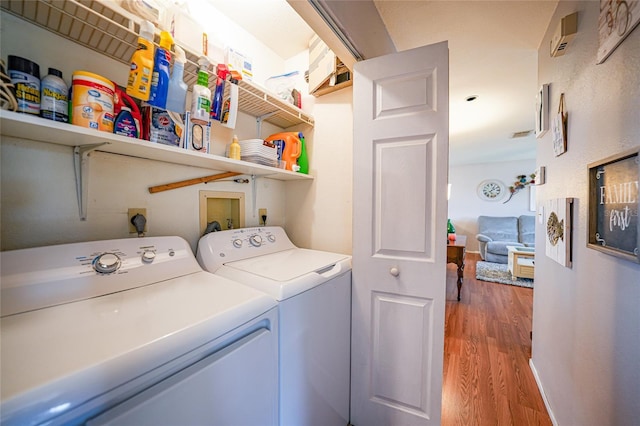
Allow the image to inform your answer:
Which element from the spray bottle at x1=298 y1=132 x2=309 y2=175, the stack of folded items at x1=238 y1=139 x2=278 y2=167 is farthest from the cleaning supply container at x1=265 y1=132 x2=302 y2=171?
the stack of folded items at x1=238 y1=139 x2=278 y2=167

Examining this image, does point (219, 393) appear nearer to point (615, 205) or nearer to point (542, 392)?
point (615, 205)

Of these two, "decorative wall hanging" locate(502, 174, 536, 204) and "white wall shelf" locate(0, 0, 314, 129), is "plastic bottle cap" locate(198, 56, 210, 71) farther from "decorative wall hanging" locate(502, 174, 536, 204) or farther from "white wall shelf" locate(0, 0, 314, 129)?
"decorative wall hanging" locate(502, 174, 536, 204)

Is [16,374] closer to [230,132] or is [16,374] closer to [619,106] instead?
[230,132]

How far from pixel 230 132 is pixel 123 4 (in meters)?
0.66

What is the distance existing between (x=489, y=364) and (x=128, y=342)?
2.39 meters

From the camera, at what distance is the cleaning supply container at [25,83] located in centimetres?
63

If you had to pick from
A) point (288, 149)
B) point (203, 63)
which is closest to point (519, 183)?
point (288, 149)

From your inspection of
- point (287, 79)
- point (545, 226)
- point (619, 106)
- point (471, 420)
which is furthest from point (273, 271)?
point (545, 226)

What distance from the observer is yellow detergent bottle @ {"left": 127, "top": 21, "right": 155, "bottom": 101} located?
0.78 m

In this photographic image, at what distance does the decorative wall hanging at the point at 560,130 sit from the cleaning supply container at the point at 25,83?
2183mm

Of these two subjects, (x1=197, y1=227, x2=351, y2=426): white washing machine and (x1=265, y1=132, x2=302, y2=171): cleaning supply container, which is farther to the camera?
(x1=265, y1=132, x2=302, y2=171): cleaning supply container

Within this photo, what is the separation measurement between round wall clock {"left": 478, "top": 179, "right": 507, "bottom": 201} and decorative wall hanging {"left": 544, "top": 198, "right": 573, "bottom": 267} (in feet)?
17.7

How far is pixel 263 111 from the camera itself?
1.48 m

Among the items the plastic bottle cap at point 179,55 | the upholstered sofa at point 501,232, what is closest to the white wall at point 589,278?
the plastic bottle cap at point 179,55
